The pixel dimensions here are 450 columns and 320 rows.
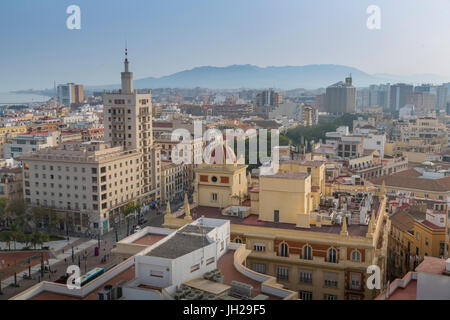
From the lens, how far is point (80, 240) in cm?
4353

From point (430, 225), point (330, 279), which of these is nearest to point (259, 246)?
point (330, 279)

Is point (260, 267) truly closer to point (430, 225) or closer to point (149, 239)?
point (149, 239)

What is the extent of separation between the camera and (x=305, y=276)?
26141 mm

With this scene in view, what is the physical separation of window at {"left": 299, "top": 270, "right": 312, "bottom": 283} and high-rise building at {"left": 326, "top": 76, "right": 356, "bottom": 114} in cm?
16460

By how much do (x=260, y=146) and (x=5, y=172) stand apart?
4295 centimetres

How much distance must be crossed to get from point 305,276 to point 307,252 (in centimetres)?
128

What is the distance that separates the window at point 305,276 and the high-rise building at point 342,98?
165 metres

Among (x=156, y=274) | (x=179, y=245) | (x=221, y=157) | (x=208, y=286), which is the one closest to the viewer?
(x=208, y=286)

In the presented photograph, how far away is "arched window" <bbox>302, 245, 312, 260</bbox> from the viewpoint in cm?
2617

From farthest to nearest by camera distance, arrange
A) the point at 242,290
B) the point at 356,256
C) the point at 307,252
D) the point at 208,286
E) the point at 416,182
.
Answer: the point at 416,182 → the point at 307,252 → the point at 356,256 → the point at 208,286 → the point at 242,290

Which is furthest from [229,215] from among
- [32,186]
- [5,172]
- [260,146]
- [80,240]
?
[260,146]

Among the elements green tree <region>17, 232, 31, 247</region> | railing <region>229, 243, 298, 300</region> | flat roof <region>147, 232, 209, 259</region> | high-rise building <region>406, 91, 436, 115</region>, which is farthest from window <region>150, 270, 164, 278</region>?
high-rise building <region>406, 91, 436, 115</region>

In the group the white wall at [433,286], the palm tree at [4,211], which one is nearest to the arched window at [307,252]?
the white wall at [433,286]
